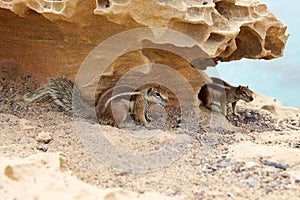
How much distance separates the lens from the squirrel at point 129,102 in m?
3.62

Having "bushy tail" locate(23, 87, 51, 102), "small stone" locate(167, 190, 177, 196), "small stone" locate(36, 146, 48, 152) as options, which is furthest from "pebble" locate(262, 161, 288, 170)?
"bushy tail" locate(23, 87, 51, 102)

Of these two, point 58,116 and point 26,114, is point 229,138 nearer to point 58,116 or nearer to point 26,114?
point 58,116

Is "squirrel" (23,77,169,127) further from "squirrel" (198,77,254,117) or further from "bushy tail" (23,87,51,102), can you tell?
"squirrel" (198,77,254,117)

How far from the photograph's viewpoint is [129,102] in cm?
377

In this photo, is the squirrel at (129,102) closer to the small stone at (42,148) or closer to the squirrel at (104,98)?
the squirrel at (104,98)

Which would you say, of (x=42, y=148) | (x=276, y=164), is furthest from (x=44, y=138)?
(x=276, y=164)

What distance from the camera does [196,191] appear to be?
2.02 metres

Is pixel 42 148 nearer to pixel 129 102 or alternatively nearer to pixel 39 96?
pixel 39 96

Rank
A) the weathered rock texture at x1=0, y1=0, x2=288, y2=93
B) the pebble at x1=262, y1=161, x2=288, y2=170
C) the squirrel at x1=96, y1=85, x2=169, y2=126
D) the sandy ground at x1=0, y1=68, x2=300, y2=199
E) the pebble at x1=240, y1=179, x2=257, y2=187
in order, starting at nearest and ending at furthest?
the sandy ground at x1=0, y1=68, x2=300, y2=199
the pebble at x1=240, y1=179, x2=257, y2=187
the pebble at x1=262, y1=161, x2=288, y2=170
the weathered rock texture at x1=0, y1=0, x2=288, y2=93
the squirrel at x1=96, y1=85, x2=169, y2=126

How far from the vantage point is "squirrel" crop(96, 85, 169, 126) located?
3.62 metres

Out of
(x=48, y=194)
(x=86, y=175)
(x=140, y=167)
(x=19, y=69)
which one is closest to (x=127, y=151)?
(x=140, y=167)

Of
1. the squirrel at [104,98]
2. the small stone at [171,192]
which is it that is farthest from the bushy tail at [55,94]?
the small stone at [171,192]

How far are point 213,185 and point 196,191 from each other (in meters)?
0.16

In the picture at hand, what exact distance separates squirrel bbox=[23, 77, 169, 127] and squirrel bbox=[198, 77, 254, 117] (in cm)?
72
